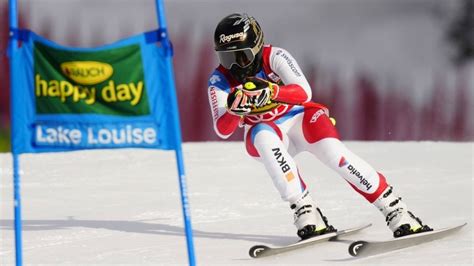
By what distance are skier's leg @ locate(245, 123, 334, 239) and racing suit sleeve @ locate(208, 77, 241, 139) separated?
219 millimetres

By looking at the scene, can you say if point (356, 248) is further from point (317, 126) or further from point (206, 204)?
point (206, 204)

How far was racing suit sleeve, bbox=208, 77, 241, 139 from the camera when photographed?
7.27 m

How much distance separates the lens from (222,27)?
286 inches

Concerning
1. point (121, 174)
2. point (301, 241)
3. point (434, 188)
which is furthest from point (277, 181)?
point (121, 174)

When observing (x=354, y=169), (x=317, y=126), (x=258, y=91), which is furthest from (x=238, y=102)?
(x=354, y=169)

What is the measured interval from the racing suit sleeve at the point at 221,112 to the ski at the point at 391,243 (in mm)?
1243

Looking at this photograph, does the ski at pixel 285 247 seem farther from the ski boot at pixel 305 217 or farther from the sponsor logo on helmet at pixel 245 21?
the sponsor logo on helmet at pixel 245 21

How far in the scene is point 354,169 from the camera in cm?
745

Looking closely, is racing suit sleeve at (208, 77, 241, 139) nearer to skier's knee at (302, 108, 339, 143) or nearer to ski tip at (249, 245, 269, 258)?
skier's knee at (302, 108, 339, 143)

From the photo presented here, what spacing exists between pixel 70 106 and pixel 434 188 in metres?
5.87

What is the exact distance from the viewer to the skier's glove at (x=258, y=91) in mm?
6996

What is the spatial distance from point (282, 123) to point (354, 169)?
2.18 feet

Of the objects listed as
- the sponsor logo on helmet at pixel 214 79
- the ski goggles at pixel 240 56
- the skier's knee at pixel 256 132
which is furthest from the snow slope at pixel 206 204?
A: the ski goggles at pixel 240 56

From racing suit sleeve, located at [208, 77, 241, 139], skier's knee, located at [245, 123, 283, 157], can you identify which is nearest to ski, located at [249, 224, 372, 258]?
skier's knee, located at [245, 123, 283, 157]
